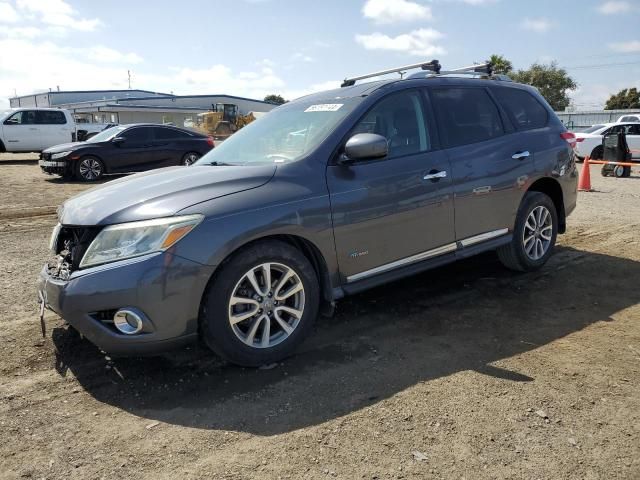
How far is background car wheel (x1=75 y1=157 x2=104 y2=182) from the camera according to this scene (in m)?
13.3

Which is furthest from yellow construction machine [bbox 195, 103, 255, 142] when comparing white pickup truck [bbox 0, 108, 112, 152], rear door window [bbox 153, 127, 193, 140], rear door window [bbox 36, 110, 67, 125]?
rear door window [bbox 153, 127, 193, 140]

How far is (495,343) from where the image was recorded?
3869 millimetres

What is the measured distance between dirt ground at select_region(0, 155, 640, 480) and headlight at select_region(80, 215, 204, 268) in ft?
2.73

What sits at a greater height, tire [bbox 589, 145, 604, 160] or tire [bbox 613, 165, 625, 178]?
tire [bbox 589, 145, 604, 160]

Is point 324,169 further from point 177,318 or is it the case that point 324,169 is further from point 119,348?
point 119,348

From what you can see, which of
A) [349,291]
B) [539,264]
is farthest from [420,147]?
[539,264]

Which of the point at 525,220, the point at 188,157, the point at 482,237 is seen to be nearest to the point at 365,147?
the point at 482,237

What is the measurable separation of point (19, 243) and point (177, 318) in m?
4.83

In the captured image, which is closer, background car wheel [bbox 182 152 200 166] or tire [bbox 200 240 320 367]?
tire [bbox 200 240 320 367]

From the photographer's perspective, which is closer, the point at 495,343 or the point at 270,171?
the point at 270,171

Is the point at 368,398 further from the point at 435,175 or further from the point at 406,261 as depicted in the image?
the point at 435,175

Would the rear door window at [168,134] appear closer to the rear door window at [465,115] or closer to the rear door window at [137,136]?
the rear door window at [137,136]

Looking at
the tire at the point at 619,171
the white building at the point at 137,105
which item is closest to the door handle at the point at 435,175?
the tire at the point at 619,171

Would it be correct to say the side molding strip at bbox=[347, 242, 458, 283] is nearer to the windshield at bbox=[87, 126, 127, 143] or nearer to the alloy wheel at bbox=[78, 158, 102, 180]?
the alloy wheel at bbox=[78, 158, 102, 180]
